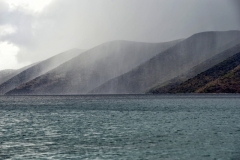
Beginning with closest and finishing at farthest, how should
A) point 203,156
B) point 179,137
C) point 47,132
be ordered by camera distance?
point 203,156, point 179,137, point 47,132

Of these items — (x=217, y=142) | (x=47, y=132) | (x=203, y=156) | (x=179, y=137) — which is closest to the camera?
(x=203, y=156)

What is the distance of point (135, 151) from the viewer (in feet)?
148

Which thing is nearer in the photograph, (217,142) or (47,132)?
(217,142)

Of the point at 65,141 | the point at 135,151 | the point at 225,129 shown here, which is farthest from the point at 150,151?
the point at 225,129

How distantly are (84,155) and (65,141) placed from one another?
11846 millimetres

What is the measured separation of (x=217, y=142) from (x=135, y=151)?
12644 mm

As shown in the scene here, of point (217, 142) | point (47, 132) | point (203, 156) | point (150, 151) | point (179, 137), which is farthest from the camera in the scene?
point (47, 132)

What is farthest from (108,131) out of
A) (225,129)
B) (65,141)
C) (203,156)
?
(203,156)

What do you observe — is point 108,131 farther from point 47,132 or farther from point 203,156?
point 203,156

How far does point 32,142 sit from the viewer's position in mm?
53219

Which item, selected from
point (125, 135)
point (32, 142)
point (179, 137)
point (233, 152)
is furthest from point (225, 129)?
point (32, 142)

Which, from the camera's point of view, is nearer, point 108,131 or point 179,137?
point 179,137

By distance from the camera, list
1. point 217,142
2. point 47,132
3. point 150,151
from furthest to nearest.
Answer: point 47,132
point 217,142
point 150,151

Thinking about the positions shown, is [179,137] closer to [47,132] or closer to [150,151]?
[150,151]
